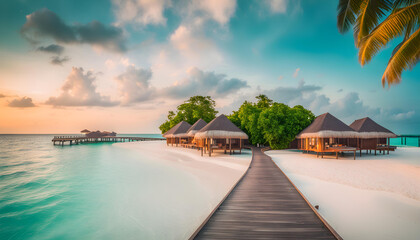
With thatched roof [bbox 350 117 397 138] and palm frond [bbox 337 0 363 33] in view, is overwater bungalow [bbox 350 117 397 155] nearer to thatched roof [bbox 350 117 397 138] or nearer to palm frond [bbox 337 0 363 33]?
thatched roof [bbox 350 117 397 138]

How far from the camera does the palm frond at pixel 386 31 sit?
5199 mm

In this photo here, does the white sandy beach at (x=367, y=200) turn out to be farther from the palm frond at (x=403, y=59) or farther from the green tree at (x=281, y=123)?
the green tree at (x=281, y=123)

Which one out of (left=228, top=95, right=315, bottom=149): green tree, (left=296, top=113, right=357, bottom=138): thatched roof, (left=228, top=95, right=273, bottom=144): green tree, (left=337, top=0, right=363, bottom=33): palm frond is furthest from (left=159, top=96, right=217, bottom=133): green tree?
(left=337, top=0, right=363, bottom=33): palm frond

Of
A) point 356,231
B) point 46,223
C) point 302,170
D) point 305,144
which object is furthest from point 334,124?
point 46,223

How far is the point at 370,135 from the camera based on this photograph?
609 inches

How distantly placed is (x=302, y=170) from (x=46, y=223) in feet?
33.5

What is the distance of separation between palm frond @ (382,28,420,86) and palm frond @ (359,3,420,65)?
525 mm

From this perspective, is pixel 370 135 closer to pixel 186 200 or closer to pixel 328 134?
pixel 328 134

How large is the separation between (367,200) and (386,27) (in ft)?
16.7

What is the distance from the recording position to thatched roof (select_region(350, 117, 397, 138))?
15453mm

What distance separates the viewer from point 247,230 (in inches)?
129

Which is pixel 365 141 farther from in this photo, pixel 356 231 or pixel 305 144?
pixel 356 231

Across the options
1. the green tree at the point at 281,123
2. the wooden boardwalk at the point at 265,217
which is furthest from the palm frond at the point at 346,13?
the green tree at the point at 281,123

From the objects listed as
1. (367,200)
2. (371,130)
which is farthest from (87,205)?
(371,130)
